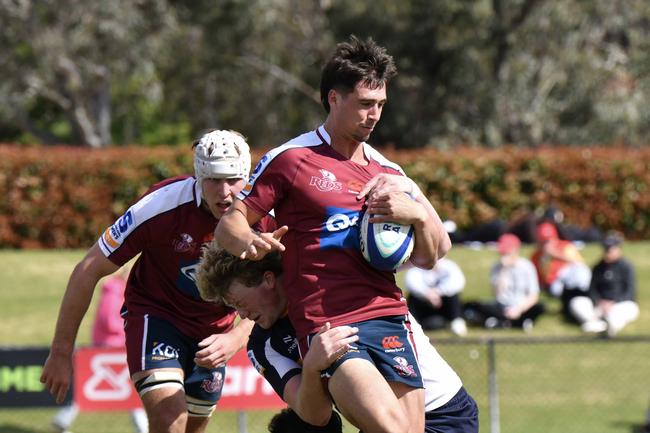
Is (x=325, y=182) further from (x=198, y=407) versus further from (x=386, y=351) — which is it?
(x=198, y=407)

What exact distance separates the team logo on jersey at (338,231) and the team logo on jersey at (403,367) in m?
0.54

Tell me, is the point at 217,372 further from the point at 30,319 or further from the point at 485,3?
the point at 485,3

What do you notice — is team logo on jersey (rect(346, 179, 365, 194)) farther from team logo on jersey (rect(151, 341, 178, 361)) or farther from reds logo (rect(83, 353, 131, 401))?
reds logo (rect(83, 353, 131, 401))

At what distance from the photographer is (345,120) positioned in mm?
5188

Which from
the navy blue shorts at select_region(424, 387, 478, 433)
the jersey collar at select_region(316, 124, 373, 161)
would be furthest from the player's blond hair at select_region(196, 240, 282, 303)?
the navy blue shorts at select_region(424, 387, 478, 433)

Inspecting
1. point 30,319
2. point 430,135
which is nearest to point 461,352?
point 30,319

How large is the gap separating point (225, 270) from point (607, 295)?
10.4 m

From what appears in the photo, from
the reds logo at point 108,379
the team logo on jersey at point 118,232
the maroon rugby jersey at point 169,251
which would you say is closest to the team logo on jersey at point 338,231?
the maroon rugby jersey at point 169,251

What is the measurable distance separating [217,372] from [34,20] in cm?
2294

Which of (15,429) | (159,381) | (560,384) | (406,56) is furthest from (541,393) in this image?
(406,56)

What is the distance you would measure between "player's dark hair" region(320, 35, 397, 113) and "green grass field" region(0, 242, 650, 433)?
16.1ft

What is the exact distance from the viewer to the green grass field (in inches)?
458

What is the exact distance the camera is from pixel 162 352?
608 cm

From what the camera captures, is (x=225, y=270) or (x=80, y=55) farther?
(x=80, y=55)
